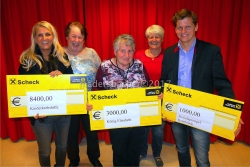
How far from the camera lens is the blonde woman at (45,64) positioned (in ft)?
6.16

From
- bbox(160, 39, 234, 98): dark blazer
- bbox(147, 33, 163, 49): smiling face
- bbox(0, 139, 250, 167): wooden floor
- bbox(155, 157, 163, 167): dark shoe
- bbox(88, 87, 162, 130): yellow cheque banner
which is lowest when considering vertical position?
bbox(0, 139, 250, 167): wooden floor

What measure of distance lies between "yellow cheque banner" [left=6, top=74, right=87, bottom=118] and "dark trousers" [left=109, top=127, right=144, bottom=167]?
0.43 m

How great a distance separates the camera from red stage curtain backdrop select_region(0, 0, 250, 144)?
2.75 meters

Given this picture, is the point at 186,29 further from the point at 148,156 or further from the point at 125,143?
the point at 148,156

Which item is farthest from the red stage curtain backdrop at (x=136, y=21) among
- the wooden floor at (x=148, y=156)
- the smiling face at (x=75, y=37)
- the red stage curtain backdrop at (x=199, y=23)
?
the smiling face at (x=75, y=37)

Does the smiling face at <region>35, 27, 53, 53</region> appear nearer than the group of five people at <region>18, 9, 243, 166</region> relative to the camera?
No

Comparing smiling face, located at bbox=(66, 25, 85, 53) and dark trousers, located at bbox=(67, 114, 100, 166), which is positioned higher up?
smiling face, located at bbox=(66, 25, 85, 53)

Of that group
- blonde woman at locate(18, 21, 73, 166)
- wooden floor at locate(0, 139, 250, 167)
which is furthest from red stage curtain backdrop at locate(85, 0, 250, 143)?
blonde woman at locate(18, 21, 73, 166)

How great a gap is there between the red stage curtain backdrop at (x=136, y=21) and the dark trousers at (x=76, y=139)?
1102 millimetres

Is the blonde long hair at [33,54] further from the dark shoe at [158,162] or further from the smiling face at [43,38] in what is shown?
A: the dark shoe at [158,162]

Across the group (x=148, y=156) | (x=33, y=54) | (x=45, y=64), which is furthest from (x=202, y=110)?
(x=33, y=54)

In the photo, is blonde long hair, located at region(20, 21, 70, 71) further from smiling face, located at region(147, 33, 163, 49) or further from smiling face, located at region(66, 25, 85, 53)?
smiling face, located at region(147, 33, 163, 49)

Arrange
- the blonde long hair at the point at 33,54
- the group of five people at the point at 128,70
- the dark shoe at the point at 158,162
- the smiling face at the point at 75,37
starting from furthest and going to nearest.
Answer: the dark shoe at the point at 158,162, the smiling face at the point at 75,37, the blonde long hair at the point at 33,54, the group of five people at the point at 128,70

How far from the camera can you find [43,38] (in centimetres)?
188
